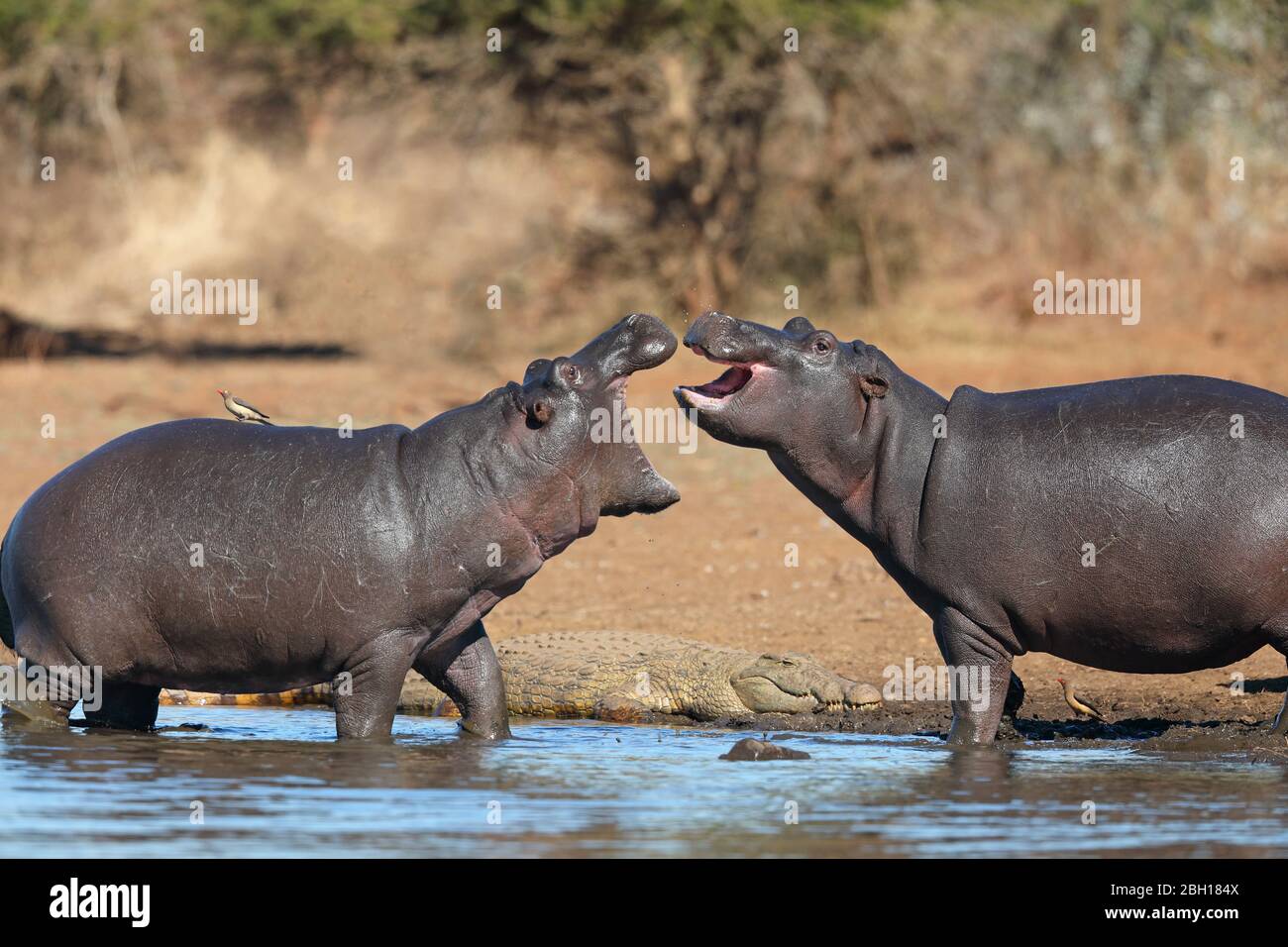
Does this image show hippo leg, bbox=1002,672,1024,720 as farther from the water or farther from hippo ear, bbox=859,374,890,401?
hippo ear, bbox=859,374,890,401

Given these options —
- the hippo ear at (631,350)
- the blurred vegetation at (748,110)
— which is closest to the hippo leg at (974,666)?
the hippo ear at (631,350)

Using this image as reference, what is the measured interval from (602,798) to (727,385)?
191cm

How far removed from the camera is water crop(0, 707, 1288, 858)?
704cm

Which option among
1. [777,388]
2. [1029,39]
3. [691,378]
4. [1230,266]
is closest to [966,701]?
[777,388]

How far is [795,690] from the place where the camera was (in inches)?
411

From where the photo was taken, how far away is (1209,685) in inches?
428

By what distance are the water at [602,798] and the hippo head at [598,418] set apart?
1.20 m

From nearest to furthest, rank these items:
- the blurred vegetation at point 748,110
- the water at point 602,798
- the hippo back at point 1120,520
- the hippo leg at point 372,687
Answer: the water at point 602,798
the hippo back at point 1120,520
the hippo leg at point 372,687
the blurred vegetation at point 748,110

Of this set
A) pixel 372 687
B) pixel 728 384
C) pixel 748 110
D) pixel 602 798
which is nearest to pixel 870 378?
pixel 728 384

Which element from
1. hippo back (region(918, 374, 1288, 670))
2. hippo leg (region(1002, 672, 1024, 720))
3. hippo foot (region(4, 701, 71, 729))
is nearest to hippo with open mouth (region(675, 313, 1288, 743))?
hippo back (region(918, 374, 1288, 670))

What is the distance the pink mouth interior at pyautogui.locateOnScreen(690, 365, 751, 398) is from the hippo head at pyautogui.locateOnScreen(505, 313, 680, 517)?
264 mm

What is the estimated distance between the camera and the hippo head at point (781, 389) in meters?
8.61

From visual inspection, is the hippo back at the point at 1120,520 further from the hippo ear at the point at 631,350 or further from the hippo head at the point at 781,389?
the hippo ear at the point at 631,350

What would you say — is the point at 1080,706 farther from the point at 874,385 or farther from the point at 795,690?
the point at 874,385
